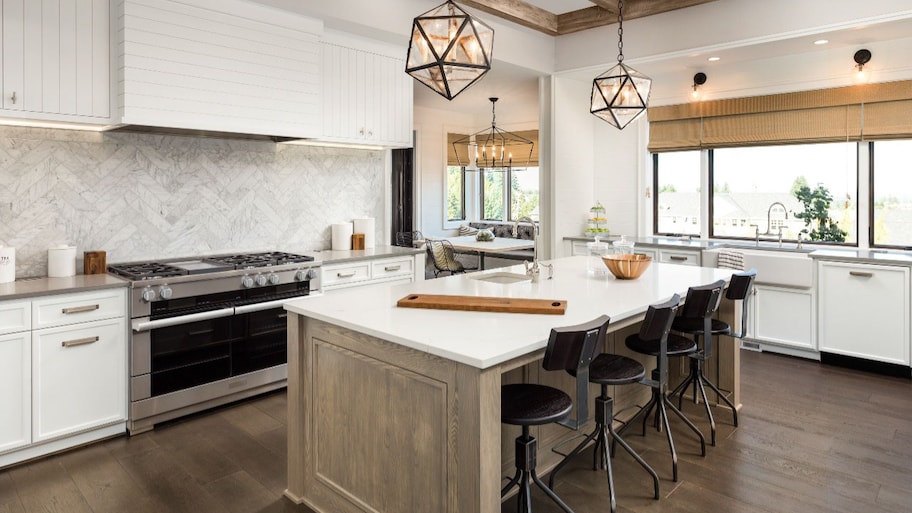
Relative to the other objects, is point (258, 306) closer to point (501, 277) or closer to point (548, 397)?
point (501, 277)

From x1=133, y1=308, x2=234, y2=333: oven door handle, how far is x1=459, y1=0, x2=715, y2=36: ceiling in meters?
3.01

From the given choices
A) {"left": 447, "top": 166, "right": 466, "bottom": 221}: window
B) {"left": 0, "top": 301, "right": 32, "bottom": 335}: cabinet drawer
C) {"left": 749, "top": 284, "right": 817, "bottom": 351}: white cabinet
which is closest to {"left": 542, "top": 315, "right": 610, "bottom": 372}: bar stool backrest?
{"left": 0, "top": 301, "right": 32, "bottom": 335}: cabinet drawer

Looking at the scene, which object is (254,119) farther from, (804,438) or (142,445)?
(804,438)

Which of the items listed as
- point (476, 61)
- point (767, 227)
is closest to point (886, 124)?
point (767, 227)

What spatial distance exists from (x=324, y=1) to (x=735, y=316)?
11.8 feet

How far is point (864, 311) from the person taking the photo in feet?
15.1

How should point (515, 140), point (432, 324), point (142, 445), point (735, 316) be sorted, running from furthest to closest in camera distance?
point (515, 140), point (735, 316), point (142, 445), point (432, 324)

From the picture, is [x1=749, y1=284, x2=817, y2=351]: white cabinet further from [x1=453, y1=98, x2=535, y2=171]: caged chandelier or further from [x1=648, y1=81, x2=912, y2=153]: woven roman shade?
[x1=453, y1=98, x2=535, y2=171]: caged chandelier

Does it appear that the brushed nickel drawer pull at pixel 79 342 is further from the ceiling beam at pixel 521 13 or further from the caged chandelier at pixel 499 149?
the caged chandelier at pixel 499 149

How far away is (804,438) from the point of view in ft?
11.1

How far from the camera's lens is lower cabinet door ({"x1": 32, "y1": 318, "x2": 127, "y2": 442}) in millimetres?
3076

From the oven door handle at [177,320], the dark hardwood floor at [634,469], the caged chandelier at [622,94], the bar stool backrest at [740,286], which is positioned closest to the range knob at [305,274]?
the oven door handle at [177,320]

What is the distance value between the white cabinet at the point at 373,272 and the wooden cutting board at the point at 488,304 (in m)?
1.84

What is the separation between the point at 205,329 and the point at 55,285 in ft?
2.73
